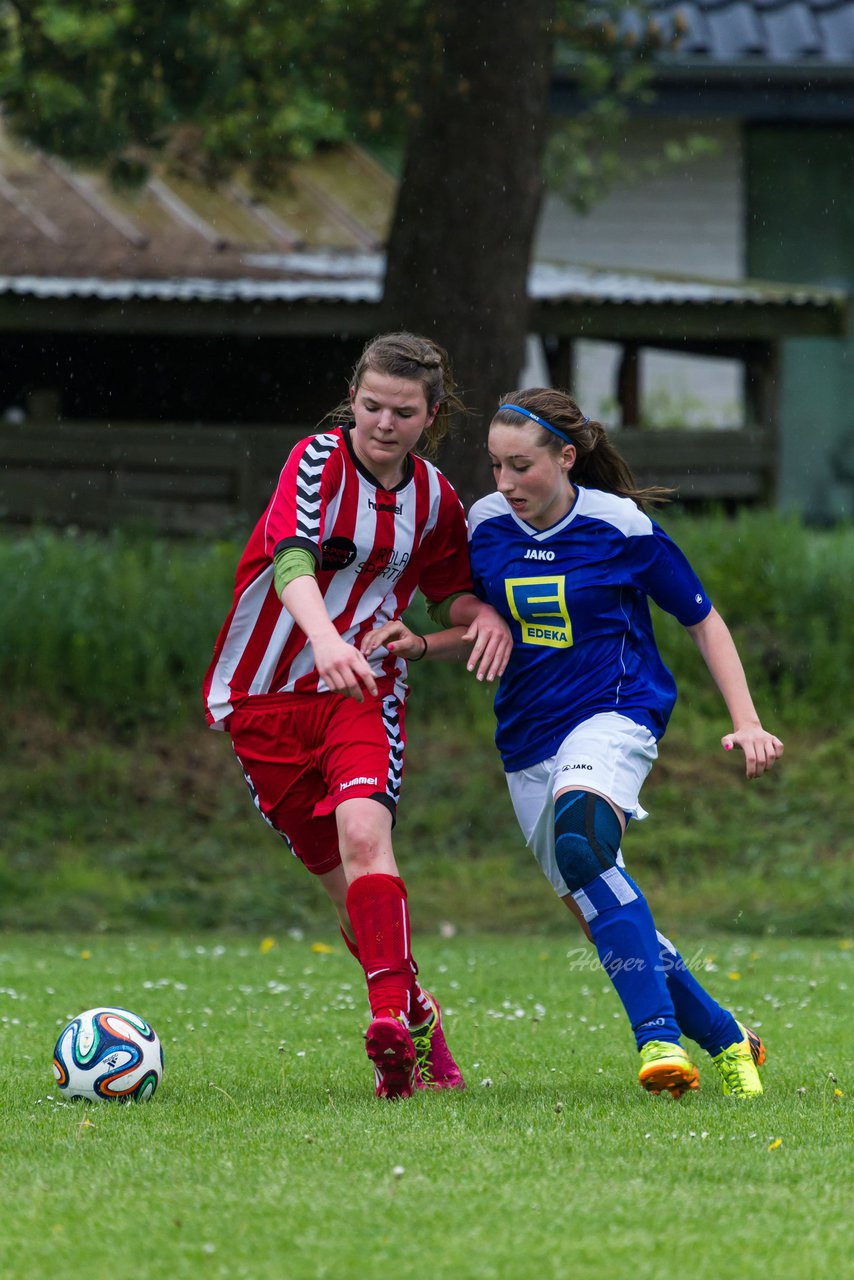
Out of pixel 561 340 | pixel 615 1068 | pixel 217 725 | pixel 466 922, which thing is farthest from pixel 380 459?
pixel 561 340

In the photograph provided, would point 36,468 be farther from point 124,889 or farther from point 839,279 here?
point 839,279

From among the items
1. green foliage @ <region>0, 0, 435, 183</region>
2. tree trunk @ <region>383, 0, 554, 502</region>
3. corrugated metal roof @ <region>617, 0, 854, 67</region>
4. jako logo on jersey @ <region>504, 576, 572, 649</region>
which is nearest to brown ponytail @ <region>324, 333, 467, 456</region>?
jako logo on jersey @ <region>504, 576, 572, 649</region>

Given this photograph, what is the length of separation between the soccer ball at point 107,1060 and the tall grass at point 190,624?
24.2ft

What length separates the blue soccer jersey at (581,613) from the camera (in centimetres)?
513

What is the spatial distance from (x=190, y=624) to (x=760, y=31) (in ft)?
30.4

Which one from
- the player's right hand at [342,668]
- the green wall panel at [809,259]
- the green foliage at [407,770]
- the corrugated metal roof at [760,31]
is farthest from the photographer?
the green wall panel at [809,259]

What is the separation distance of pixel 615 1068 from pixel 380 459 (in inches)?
80.3

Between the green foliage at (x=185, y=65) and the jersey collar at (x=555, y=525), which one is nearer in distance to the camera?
the jersey collar at (x=555, y=525)

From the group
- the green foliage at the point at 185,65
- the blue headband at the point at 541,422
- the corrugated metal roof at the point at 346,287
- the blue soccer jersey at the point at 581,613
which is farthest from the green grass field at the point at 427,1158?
the corrugated metal roof at the point at 346,287

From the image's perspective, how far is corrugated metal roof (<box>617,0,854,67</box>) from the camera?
1756 centimetres

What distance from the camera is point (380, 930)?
4910mm

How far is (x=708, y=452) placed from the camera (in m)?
16.3

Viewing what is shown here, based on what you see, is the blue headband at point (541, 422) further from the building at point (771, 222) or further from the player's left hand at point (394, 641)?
the building at point (771, 222)

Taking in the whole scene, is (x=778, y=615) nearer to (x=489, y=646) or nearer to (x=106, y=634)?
(x=106, y=634)
